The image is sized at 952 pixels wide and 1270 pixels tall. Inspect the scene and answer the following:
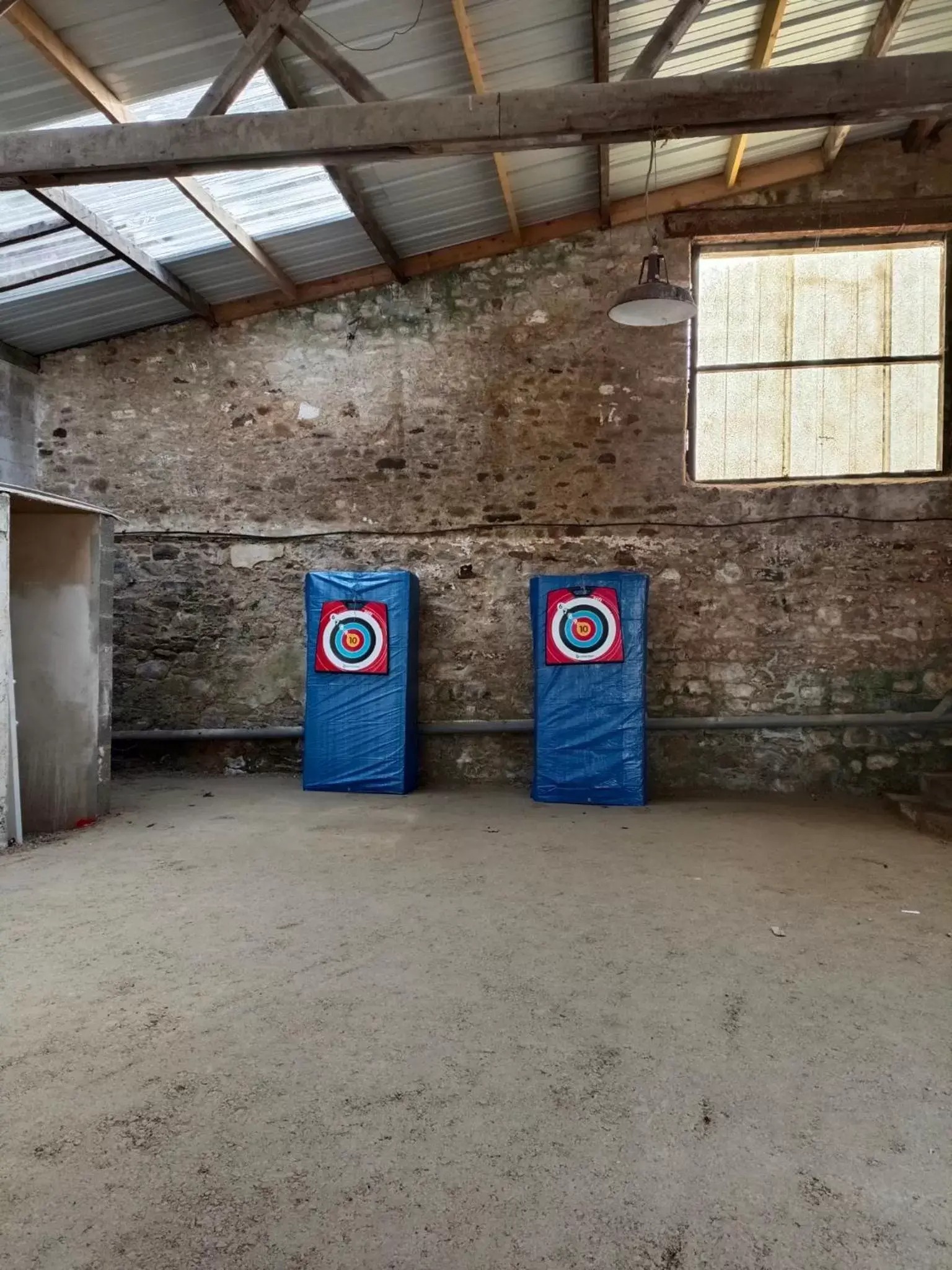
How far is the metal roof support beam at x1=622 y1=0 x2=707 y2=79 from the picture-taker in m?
2.82

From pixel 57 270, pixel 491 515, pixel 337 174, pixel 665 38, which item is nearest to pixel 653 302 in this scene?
pixel 665 38

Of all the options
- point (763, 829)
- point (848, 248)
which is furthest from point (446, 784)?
point (848, 248)

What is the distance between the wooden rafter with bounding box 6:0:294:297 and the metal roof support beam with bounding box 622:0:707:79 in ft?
6.19

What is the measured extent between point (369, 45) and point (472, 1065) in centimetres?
380

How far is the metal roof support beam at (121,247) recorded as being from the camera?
3.94 m

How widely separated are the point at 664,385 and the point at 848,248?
1.45m

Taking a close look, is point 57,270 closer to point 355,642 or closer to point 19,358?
point 19,358

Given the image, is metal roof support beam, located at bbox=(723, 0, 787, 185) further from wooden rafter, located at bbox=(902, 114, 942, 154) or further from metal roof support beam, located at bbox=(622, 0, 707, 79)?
wooden rafter, located at bbox=(902, 114, 942, 154)

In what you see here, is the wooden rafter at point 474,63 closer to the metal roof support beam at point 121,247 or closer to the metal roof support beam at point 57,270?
the metal roof support beam at point 121,247

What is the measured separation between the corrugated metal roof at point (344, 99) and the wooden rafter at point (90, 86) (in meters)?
0.04

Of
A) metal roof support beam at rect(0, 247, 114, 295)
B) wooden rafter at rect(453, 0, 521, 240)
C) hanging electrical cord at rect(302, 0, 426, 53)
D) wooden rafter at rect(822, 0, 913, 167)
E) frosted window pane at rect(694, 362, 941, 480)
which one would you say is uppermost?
wooden rafter at rect(822, 0, 913, 167)

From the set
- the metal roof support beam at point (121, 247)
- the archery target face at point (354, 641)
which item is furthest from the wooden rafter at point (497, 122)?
the archery target face at point (354, 641)

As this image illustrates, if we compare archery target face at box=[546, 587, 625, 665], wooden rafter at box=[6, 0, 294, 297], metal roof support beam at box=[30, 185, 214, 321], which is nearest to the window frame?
archery target face at box=[546, 587, 625, 665]

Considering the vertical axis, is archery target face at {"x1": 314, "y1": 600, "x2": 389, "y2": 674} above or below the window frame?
below
